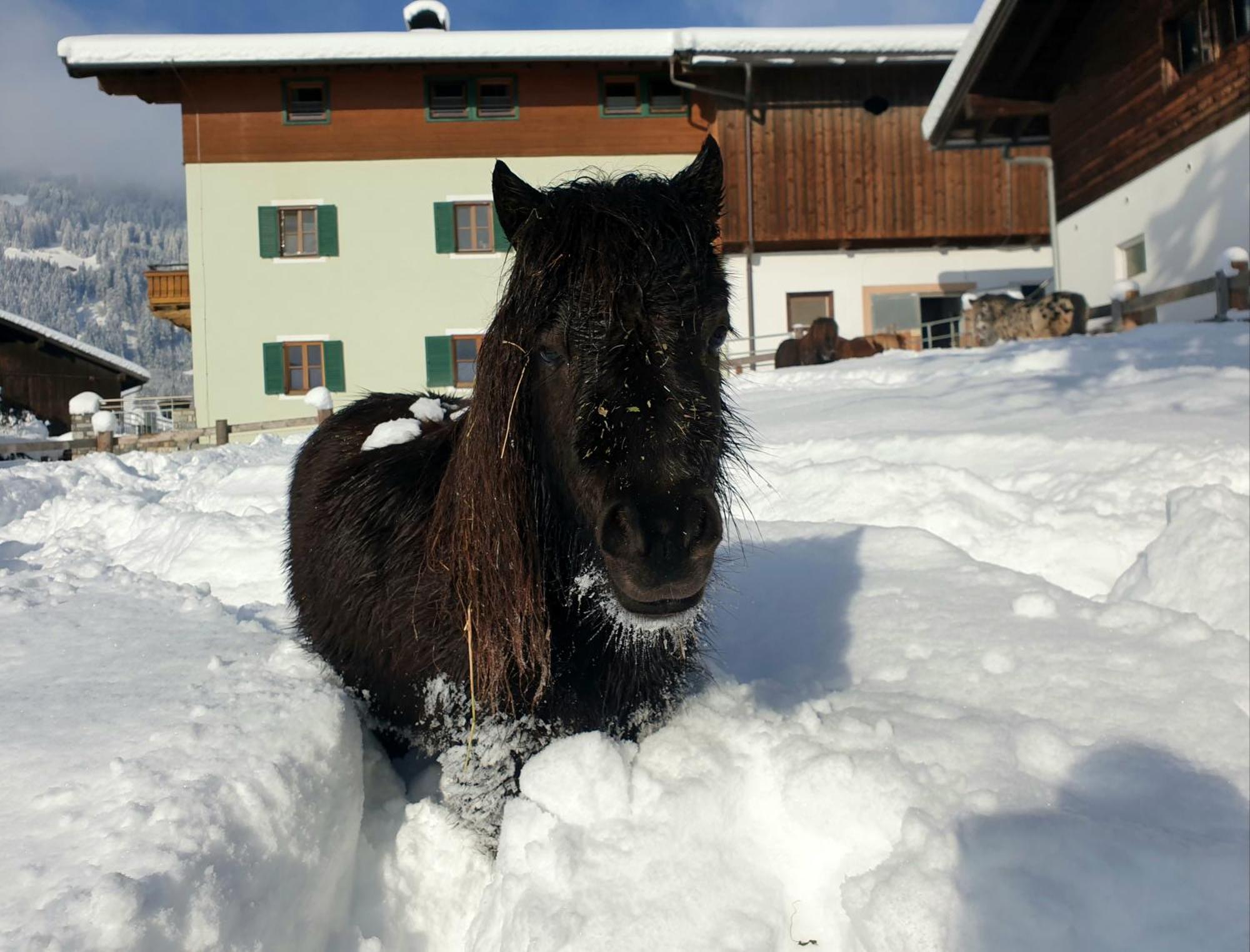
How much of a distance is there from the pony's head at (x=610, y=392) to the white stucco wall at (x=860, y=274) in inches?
746

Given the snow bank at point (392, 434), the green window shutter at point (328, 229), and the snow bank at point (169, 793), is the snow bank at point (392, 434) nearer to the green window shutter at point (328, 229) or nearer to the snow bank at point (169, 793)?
the snow bank at point (169, 793)

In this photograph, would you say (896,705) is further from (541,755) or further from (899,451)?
(899,451)

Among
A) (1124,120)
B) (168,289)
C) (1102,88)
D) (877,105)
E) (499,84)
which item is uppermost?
(499,84)

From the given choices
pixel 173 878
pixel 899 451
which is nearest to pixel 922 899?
pixel 173 878

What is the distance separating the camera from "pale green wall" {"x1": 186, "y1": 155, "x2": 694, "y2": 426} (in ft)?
64.3

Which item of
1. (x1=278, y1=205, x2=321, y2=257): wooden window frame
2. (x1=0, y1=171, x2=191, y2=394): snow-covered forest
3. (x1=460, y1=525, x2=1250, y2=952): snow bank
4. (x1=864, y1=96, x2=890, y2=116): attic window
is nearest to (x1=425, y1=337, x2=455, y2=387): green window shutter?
(x1=278, y1=205, x2=321, y2=257): wooden window frame

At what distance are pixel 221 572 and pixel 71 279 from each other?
18323 cm

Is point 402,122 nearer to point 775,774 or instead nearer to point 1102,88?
point 1102,88

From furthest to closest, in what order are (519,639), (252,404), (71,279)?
1. (71,279)
2. (252,404)
3. (519,639)

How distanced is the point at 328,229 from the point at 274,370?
3.63 meters

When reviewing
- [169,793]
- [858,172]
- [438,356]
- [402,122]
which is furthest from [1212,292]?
[402,122]

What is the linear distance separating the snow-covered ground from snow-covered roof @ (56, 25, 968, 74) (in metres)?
18.2

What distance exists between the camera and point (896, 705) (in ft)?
7.89

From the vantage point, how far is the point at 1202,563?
3.16 metres
